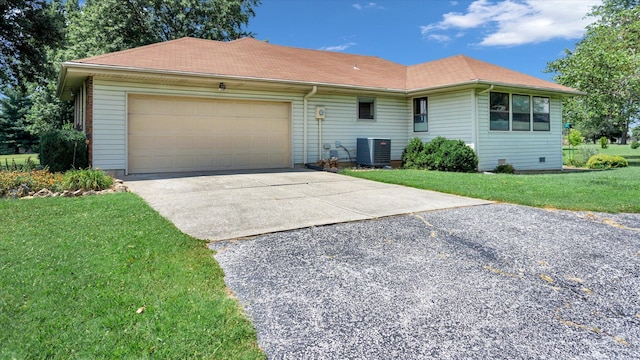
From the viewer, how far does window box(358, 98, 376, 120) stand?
43.8 ft

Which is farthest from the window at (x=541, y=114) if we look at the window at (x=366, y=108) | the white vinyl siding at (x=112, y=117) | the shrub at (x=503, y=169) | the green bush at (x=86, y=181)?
the green bush at (x=86, y=181)

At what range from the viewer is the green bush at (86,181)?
7227mm

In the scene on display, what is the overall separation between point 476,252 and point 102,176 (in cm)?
736

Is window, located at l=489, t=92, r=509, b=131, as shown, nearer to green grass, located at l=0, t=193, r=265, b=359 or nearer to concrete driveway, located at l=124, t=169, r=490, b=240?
concrete driveway, located at l=124, t=169, r=490, b=240

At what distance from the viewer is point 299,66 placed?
1333 cm

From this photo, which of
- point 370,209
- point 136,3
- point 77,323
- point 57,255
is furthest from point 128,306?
point 136,3

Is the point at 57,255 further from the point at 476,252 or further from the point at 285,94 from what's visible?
the point at 285,94

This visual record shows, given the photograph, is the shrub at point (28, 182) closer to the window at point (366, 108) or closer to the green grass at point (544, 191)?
the green grass at point (544, 191)

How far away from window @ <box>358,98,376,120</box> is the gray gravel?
891 centimetres

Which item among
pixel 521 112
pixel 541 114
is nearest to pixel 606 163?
pixel 541 114

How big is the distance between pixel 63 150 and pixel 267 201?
5938 mm

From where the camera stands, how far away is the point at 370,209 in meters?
5.77

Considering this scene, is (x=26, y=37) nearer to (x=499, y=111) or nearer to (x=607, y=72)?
(x=499, y=111)

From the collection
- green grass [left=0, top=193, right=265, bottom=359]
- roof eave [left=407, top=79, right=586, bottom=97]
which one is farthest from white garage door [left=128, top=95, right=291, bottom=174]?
green grass [left=0, top=193, right=265, bottom=359]
